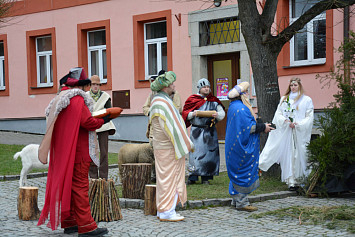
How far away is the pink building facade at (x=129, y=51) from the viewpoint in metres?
14.7

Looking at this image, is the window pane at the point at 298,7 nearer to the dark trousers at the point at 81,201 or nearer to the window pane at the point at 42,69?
the dark trousers at the point at 81,201

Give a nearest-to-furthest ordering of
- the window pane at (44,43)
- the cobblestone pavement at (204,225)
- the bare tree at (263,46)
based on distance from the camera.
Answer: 1. the cobblestone pavement at (204,225)
2. the bare tree at (263,46)
3. the window pane at (44,43)

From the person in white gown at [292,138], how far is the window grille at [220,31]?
256 inches

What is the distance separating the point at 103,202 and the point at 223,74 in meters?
9.82

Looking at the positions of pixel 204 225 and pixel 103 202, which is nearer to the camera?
pixel 204 225

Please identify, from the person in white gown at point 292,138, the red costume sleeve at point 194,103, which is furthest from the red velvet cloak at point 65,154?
the person in white gown at point 292,138

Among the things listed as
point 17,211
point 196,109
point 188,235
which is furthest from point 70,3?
point 188,235

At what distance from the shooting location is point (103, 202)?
23.7ft

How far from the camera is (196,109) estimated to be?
9766 mm

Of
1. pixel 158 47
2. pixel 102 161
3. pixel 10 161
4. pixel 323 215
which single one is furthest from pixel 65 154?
pixel 158 47

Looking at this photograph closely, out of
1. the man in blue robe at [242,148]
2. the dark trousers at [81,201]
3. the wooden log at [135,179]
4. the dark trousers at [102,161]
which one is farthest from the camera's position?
the dark trousers at [102,161]

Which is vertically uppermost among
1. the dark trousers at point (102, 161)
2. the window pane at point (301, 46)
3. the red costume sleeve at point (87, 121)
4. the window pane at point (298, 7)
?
the window pane at point (298, 7)

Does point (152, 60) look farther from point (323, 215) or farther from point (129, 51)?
point (323, 215)

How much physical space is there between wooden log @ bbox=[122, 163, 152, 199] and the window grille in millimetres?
8277
